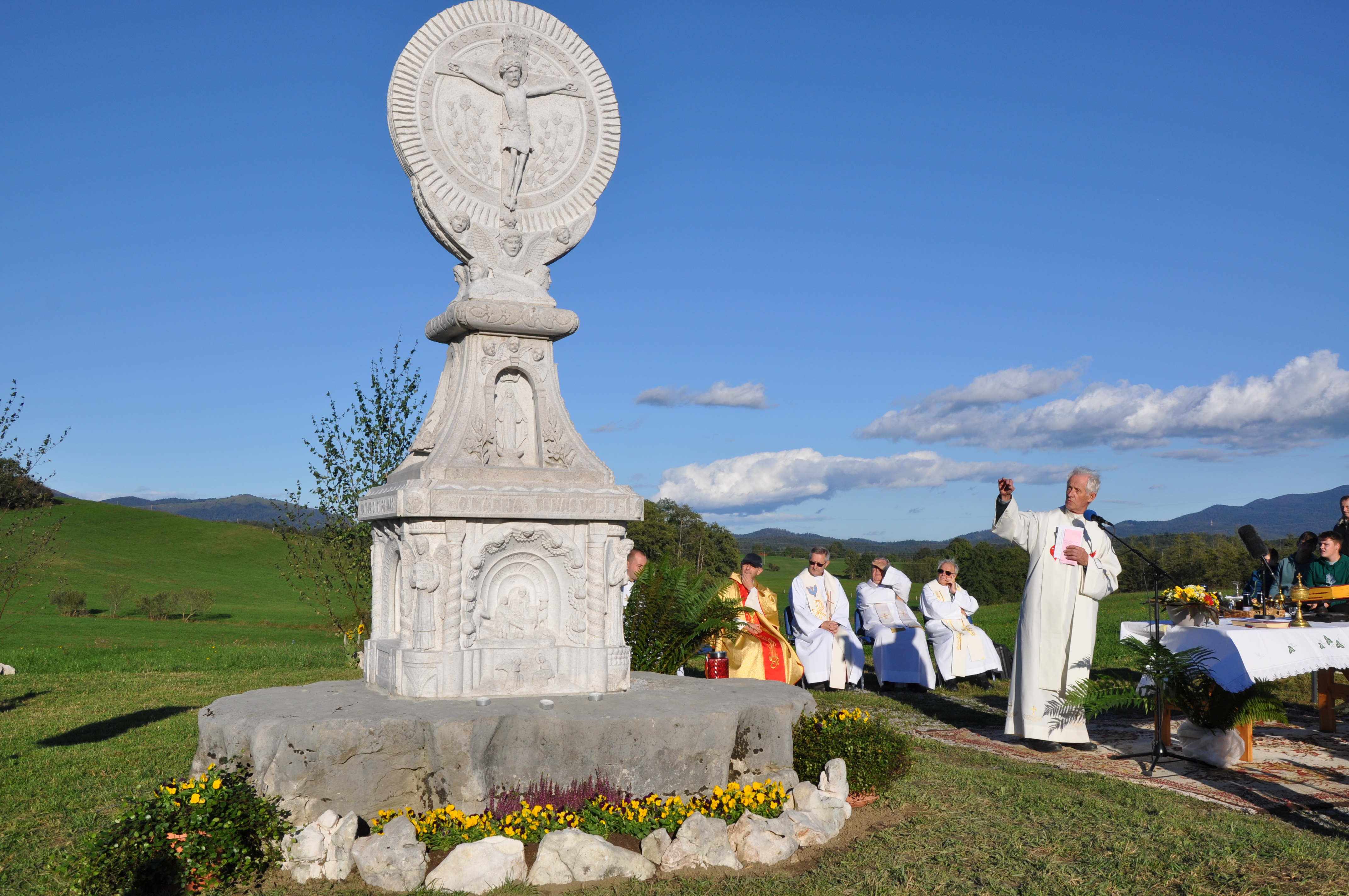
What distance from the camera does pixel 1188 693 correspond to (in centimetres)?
816

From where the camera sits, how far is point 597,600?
6945mm

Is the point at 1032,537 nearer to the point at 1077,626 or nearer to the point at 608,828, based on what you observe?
the point at 1077,626

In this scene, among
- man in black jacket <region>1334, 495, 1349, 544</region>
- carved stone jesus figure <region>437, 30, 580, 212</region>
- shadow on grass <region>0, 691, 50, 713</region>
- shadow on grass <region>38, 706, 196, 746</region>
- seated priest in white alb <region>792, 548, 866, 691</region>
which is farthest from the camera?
seated priest in white alb <region>792, 548, 866, 691</region>

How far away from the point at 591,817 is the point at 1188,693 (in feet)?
17.6

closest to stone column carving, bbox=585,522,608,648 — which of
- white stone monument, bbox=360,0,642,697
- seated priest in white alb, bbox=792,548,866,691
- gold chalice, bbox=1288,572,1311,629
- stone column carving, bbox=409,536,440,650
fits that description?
white stone monument, bbox=360,0,642,697

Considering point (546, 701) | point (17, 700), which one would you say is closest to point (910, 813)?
point (546, 701)

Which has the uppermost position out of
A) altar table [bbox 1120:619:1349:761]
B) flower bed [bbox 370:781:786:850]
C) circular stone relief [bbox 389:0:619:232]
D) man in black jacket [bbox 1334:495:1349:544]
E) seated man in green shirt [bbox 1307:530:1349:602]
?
circular stone relief [bbox 389:0:619:232]

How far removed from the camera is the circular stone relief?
714 centimetres

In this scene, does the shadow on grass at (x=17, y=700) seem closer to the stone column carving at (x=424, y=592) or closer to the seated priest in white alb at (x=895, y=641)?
the stone column carving at (x=424, y=592)

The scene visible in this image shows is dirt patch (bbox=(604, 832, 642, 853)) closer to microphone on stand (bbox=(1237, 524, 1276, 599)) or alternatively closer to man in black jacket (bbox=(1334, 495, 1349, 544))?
microphone on stand (bbox=(1237, 524, 1276, 599))

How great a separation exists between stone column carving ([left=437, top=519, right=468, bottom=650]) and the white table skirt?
581 centimetres

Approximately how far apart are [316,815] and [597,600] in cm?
226

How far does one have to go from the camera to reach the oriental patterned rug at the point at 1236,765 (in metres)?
7.08

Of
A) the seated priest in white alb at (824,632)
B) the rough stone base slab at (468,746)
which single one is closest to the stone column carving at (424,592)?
the rough stone base slab at (468,746)
